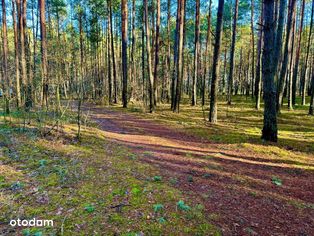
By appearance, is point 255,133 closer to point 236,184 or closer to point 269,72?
point 269,72

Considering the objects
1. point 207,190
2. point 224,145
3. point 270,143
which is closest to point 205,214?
point 207,190

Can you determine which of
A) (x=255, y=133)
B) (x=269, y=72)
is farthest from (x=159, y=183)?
(x=255, y=133)

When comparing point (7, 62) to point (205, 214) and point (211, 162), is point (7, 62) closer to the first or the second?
point (211, 162)

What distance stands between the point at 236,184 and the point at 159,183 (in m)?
1.89

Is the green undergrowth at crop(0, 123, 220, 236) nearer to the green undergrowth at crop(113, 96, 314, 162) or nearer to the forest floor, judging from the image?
the forest floor

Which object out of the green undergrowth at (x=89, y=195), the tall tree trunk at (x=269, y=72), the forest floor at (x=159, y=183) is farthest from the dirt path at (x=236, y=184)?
the tall tree trunk at (x=269, y=72)

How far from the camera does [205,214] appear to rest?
3.80 metres

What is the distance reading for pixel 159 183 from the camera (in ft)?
15.9

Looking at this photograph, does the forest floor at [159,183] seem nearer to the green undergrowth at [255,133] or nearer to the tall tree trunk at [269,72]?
the green undergrowth at [255,133]

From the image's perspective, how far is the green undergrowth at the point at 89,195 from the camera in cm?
335

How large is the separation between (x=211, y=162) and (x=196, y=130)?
3992 millimetres

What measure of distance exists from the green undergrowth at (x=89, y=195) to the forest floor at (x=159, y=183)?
0.06 ft

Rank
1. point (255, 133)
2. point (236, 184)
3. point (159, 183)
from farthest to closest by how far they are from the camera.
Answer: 1. point (255, 133)
2. point (236, 184)
3. point (159, 183)

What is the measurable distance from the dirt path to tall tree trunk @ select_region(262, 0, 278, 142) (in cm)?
171
